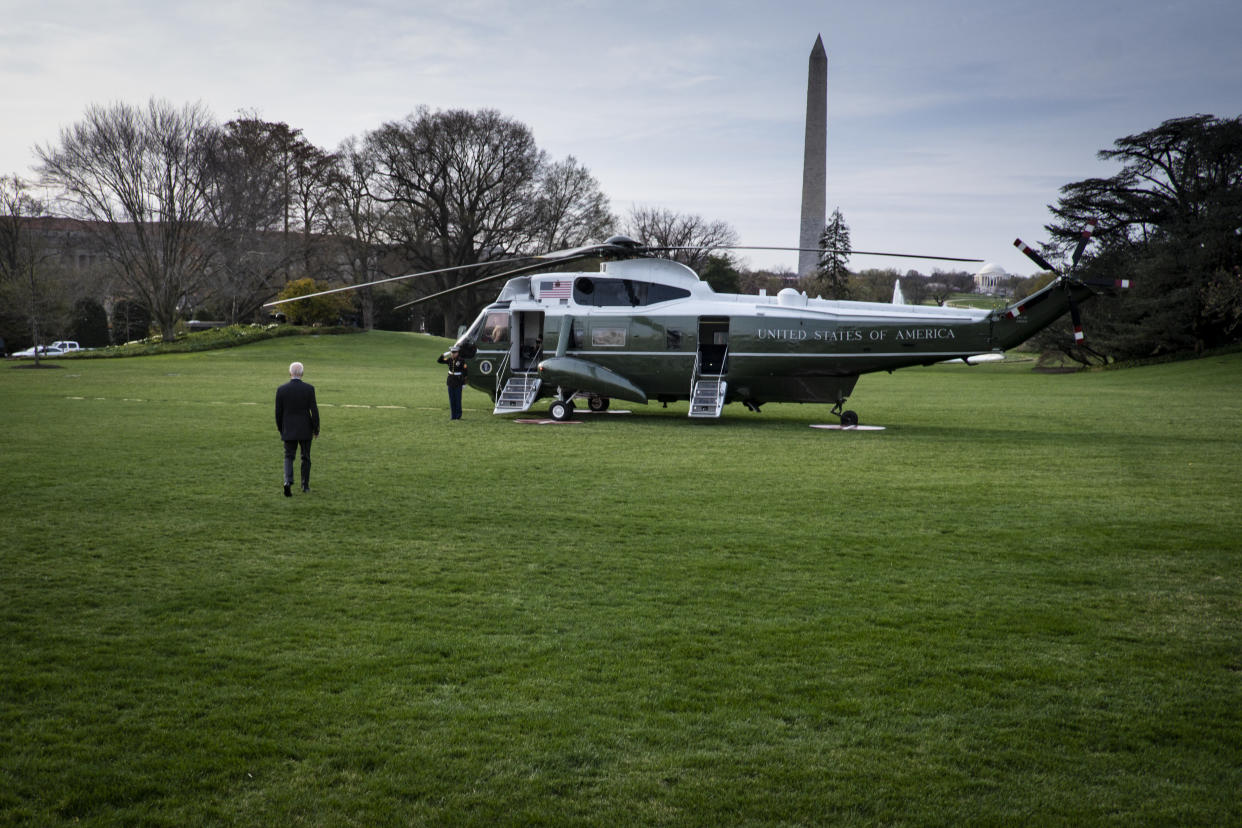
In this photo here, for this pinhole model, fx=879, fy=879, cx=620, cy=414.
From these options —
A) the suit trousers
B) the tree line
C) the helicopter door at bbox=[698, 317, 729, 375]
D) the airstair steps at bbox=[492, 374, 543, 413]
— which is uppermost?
the tree line

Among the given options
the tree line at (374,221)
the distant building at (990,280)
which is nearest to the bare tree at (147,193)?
the tree line at (374,221)

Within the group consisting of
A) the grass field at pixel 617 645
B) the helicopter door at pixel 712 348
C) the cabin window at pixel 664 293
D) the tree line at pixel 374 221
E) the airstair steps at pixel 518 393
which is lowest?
the grass field at pixel 617 645

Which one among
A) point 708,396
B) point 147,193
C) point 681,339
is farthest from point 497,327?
point 147,193

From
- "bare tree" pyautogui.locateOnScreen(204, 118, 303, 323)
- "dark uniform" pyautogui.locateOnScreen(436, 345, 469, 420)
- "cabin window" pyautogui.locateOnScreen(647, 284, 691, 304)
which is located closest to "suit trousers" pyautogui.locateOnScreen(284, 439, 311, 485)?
"dark uniform" pyautogui.locateOnScreen(436, 345, 469, 420)

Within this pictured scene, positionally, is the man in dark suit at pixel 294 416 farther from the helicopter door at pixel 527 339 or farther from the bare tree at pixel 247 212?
the bare tree at pixel 247 212

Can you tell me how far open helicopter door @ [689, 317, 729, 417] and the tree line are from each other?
111 feet

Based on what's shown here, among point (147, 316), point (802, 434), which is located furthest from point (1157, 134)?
point (147, 316)

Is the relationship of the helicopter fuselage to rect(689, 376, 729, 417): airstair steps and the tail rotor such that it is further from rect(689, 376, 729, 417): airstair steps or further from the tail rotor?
the tail rotor

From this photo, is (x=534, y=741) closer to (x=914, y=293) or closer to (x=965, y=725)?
(x=965, y=725)

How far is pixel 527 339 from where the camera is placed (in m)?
23.0

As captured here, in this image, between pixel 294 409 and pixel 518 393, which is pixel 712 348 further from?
pixel 294 409

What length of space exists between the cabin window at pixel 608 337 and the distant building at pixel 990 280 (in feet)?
289

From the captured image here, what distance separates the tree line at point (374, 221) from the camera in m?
51.3

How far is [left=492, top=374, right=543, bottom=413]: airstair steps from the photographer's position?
2192 cm
